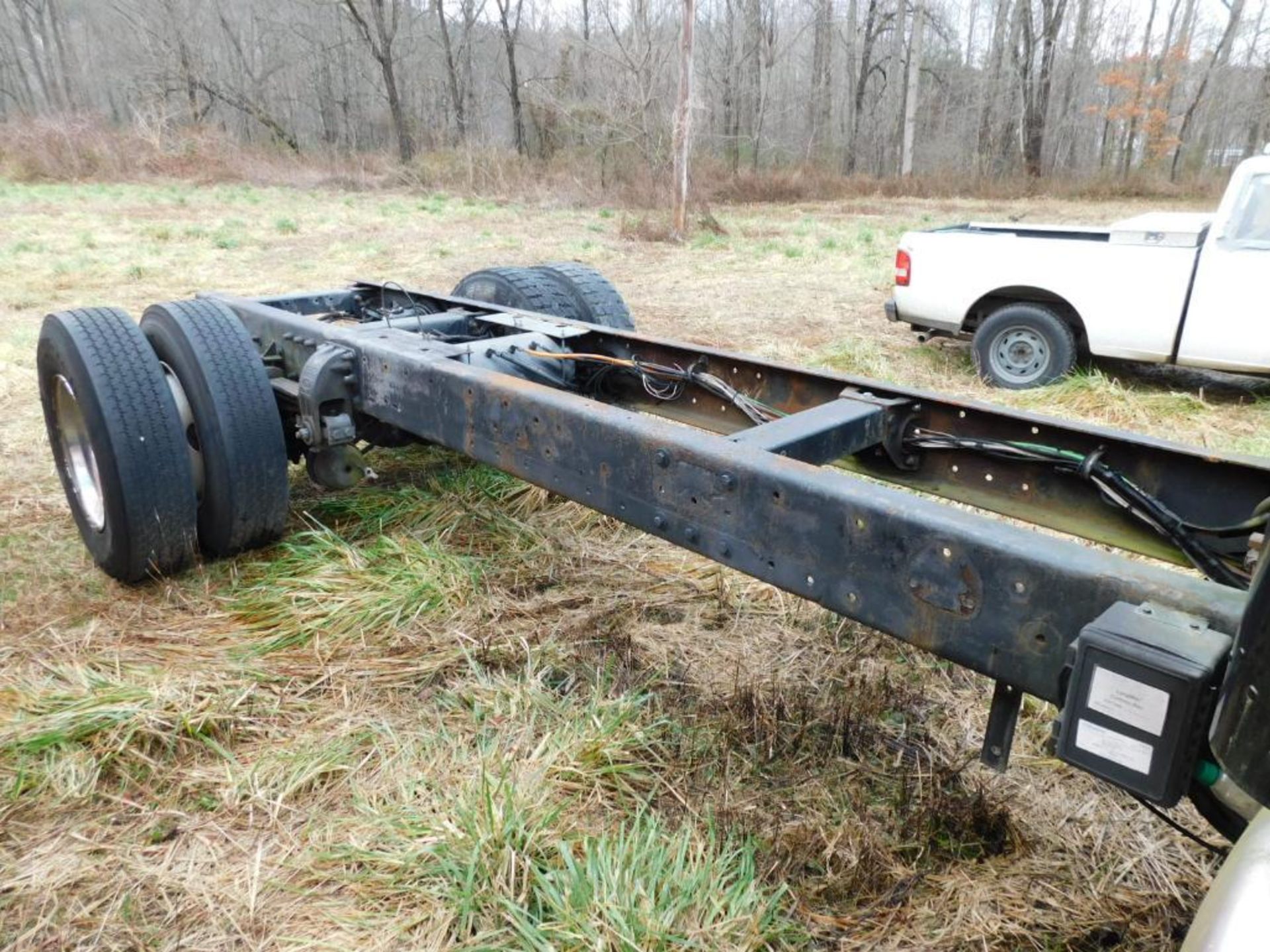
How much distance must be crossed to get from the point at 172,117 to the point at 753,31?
21.3 metres

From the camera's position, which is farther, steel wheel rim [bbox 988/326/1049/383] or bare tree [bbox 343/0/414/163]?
bare tree [bbox 343/0/414/163]

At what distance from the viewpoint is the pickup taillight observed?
24.5 ft

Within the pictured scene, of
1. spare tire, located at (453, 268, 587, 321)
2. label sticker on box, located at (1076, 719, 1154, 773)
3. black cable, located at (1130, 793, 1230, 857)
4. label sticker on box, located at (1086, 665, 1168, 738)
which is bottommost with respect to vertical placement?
black cable, located at (1130, 793, 1230, 857)

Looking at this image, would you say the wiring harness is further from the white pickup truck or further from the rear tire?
the white pickup truck

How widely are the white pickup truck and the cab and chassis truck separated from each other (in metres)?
3.90

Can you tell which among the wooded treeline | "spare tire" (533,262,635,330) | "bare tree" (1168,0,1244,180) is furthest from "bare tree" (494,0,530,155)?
"spare tire" (533,262,635,330)

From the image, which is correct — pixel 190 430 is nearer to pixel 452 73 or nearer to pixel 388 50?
pixel 388 50

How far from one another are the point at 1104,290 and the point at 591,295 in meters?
4.15

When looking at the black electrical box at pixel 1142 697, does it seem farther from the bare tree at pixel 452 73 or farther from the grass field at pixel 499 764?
the bare tree at pixel 452 73

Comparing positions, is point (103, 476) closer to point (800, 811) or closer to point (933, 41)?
point (800, 811)

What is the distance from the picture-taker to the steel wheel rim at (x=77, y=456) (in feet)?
11.5

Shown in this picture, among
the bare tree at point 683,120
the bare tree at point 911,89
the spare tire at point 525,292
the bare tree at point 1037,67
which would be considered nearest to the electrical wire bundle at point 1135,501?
the spare tire at point 525,292

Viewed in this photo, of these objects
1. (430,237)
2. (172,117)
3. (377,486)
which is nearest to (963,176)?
(430,237)

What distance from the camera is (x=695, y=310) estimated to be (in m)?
9.70
